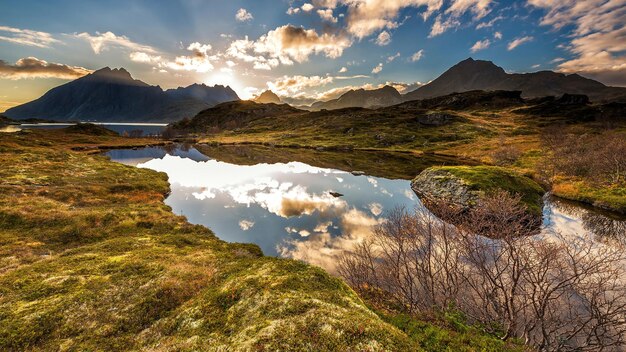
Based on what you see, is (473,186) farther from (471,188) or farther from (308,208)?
(308,208)

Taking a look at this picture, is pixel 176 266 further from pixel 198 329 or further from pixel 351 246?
pixel 351 246

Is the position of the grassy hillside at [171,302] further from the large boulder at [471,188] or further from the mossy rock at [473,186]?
the mossy rock at [473,186]

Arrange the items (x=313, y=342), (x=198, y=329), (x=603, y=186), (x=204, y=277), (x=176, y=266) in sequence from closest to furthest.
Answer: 1. (x=313, y=342)
2. (x=198, y=329)
3. (x=204, y=277)
4. (x=176, y=266)
5. (x=603, y=186)

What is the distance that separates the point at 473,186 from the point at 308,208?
2930 cm

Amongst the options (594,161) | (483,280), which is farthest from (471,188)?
(594,161)

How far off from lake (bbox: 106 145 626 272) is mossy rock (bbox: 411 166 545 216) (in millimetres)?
2881

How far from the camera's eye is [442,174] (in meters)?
58.5

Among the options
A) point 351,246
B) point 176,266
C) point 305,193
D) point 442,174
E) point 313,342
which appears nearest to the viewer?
point 313,342

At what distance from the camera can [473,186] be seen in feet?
158

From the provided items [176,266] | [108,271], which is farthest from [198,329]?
[108,271]

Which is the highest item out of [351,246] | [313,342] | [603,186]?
[313,342]

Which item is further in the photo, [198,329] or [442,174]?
[442,174]

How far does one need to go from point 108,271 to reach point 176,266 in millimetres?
4230

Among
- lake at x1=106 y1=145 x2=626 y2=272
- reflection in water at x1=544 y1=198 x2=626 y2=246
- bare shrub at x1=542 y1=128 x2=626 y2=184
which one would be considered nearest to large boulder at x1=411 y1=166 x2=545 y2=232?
reflection in water at x1=544 y1=198 x2=626 y2=246
